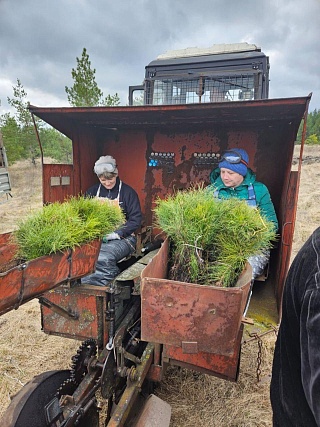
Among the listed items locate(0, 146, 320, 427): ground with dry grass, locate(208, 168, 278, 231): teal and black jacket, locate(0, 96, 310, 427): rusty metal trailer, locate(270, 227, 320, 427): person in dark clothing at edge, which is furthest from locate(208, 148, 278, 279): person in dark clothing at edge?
locate(270, 227, 320, 427): person in dark clothing at edge

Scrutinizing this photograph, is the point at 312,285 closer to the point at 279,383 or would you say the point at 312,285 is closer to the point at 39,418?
the point at 279,383

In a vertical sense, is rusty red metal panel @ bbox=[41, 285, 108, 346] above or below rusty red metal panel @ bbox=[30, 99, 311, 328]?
below

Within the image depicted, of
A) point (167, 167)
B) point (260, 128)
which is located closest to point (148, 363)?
point (167, 167)

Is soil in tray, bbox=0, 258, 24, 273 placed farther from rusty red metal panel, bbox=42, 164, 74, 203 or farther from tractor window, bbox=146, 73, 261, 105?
tractor window, bbox=146, 73, 261, 105

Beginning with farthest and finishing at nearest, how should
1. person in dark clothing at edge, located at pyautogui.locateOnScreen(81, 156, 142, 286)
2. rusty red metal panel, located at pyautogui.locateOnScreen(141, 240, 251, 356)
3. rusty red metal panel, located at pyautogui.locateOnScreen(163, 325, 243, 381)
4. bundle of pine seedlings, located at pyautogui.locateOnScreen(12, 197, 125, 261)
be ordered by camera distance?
person in dark clothing at edge, located at pyautogui.locateOnScreen(81, 156, 142, 286)
rusty red metal panel, located at pyautogui.locateOnScreen(163, 325, 243, 381)
bundle of pine seedlings, located at pyautogui.locateOnScreen(12, 197, 125, 261)
rusty red metal panel, located at pyautogui.locateOnScreen(141, 240, 251, 356)

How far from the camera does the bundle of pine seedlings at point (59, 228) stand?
5.50ft

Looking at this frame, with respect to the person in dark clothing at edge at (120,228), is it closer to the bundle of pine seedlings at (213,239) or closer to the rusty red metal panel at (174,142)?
the rusty red metal panel at (174,142)

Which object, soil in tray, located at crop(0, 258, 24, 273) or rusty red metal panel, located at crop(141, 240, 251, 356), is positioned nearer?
rusty red metal panel, located at crop(141, 240, 251, 356)

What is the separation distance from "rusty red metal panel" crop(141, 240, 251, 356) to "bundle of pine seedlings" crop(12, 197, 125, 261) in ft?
2.35

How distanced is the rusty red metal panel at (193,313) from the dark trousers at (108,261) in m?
1.37

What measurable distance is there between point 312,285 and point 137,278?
1745 millimetres

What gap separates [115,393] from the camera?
212cm

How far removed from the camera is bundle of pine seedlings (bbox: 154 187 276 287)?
1454 millimetres

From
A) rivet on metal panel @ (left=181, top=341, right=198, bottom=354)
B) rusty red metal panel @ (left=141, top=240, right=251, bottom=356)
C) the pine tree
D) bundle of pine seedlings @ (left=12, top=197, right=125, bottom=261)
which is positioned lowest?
rivet on metal panel @ (left=181, top=341, right=198, bottom=354)
